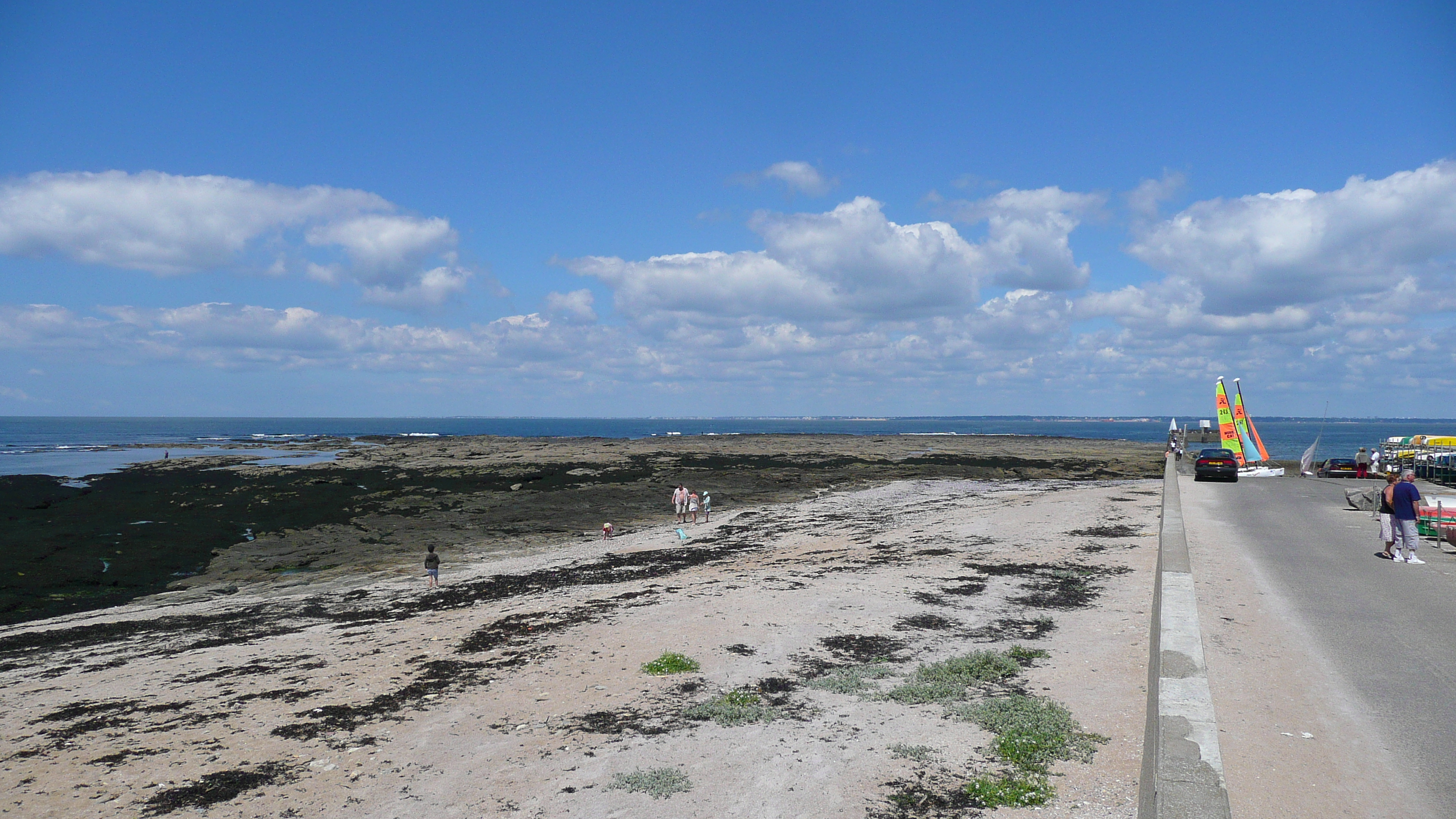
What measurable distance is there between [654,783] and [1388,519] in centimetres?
1829

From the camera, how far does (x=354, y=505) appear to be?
136 feet

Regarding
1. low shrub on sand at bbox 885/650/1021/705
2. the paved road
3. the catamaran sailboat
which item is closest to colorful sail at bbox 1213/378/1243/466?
the catamaran sailboat

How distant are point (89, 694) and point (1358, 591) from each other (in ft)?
71.9

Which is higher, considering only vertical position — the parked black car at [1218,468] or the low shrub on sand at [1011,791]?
the parked black car at [1218,468]

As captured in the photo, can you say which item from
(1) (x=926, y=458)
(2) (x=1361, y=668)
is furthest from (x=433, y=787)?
(1) (x=926, y=458)

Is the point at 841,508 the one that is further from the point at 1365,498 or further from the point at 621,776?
the point at 621,776

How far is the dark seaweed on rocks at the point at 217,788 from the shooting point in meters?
7.82

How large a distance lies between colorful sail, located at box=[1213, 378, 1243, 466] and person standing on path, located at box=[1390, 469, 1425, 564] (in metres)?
35.5

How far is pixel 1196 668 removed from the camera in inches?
275

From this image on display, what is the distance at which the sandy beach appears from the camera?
7.65 m

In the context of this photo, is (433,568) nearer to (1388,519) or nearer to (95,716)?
(95,716)

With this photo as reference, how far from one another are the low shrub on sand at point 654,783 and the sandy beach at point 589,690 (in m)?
0.07

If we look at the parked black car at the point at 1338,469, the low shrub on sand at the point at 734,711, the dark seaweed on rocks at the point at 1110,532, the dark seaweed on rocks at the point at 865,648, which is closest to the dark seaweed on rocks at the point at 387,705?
the low shrub on sand at the point at 734,711

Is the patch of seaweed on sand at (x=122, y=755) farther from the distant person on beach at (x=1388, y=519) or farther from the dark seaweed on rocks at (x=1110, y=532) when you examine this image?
the distant person on beach at (x=1388, y=519)
